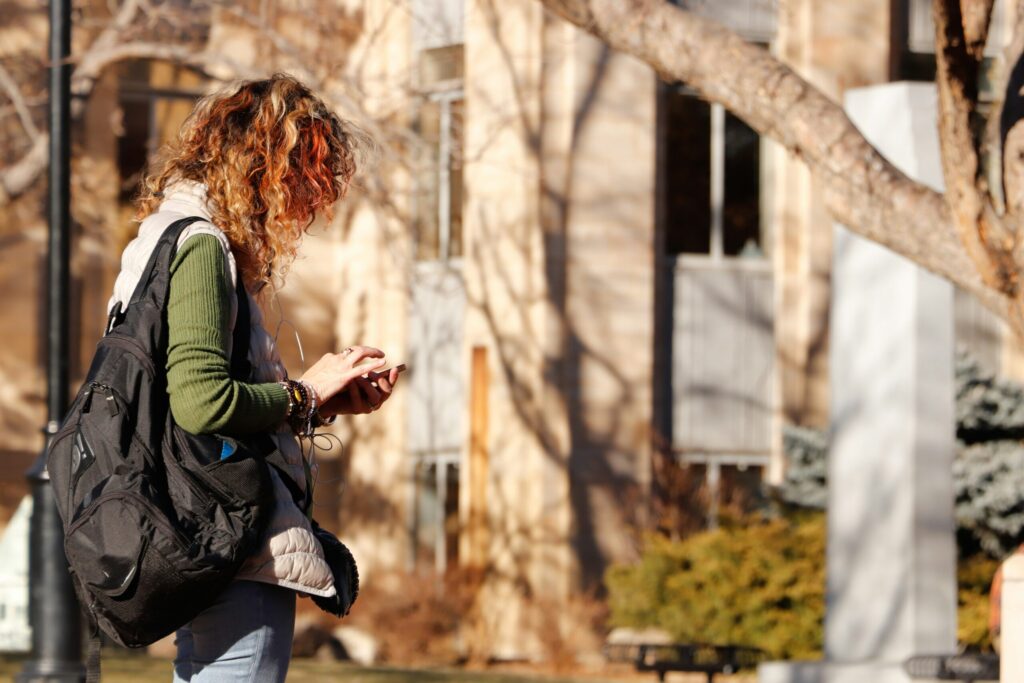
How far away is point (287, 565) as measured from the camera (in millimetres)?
3711

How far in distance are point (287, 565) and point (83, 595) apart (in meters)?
0.40

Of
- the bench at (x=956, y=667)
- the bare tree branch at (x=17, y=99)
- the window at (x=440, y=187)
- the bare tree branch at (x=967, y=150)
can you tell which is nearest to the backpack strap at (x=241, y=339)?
the bare tree branch at (x=967, y=150)

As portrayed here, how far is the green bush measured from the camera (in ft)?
51.7

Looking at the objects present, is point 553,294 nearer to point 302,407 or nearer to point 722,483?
point 722,483

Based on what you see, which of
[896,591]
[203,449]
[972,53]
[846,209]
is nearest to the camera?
[203,449]

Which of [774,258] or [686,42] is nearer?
[686,42]

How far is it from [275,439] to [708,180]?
16.2 m

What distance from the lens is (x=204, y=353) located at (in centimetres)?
361

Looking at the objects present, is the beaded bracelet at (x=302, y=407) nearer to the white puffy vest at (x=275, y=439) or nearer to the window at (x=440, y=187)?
the white puffy vest at (x=275, y=439)

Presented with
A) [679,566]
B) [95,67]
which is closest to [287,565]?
[679,566]

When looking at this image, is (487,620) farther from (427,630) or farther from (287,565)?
(287,565)

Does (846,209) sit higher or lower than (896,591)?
higher

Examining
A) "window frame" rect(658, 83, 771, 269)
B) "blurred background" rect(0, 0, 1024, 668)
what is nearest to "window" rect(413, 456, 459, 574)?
"blurred background" rect(0, 0, 1024, 668)

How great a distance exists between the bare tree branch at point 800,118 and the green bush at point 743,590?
7.75 meters
